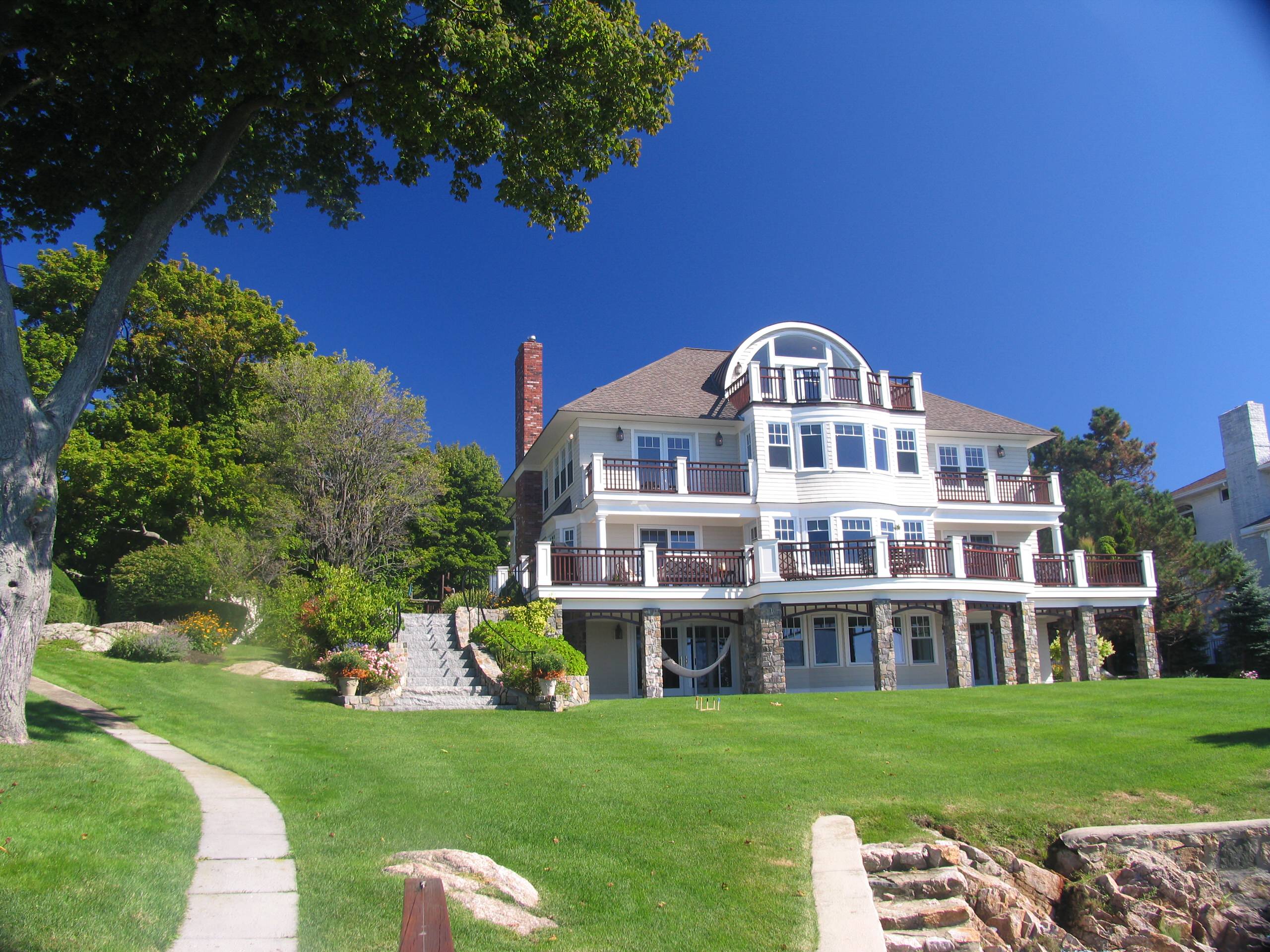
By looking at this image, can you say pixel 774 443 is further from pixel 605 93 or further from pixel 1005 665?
pixel 605 93

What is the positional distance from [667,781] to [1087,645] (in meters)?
20.2

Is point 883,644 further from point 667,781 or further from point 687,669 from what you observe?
point 667,781

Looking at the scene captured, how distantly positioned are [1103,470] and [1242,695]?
3959 cm

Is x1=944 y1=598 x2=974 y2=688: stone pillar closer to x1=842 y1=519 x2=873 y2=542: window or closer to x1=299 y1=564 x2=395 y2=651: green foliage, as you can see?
x1=842 y1=519 x2=873 y2=542: window

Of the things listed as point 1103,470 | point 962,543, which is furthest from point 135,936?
point 1103,470

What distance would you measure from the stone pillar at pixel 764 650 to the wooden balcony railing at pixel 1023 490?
10.4 m

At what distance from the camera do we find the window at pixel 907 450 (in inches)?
1155

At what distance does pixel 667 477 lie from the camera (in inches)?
1094

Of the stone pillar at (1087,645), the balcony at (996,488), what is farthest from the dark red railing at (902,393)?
the stone pillar at (1087,645)

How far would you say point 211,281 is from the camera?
3309 cm

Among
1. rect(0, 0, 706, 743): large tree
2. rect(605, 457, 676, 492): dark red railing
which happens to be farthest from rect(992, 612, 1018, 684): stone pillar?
rect(0, 0, 706, 743): large tree

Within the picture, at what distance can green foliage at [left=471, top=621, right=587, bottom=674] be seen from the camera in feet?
63.6

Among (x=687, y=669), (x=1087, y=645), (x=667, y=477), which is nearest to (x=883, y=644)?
(x=687, y=669)

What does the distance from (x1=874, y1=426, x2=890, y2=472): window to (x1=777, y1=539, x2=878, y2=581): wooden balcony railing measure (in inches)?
179
